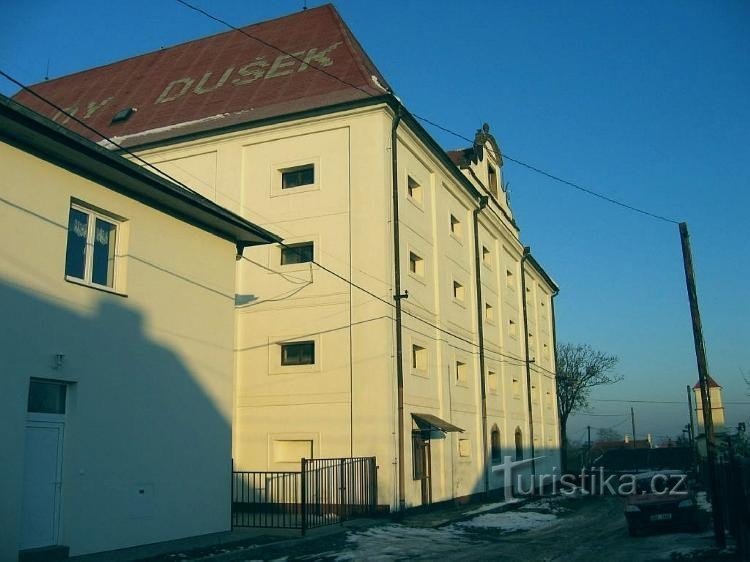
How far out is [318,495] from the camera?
1864 centimetres

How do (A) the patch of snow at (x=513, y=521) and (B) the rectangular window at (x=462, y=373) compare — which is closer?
(A) the patch of snow at (x=513, y=521)

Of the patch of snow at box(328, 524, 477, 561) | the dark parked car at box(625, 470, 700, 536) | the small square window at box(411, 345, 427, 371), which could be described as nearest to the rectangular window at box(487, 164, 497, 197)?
the small square window at box(411, 345, 427, 371)

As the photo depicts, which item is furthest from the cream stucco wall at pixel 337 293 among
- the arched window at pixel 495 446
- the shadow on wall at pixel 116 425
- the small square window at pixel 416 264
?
the shadow on wall at pixel 116 425

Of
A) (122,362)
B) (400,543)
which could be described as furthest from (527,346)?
(122,362)

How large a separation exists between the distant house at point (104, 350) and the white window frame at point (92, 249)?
0.08 ft

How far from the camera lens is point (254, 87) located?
26484 millimetres

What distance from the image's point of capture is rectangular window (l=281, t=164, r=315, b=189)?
23766mm

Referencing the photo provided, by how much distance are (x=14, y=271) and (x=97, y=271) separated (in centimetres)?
196

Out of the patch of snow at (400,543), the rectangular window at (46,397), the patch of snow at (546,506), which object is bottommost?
the patch of snow at (546,506)

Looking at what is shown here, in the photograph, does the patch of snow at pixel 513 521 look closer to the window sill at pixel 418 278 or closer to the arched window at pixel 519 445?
the window sill at pixel 418 278

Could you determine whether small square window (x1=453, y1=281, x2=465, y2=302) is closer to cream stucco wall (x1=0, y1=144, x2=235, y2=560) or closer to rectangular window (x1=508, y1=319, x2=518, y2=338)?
rectangular window (x1=508, y1=319, x2=518, y2=338)

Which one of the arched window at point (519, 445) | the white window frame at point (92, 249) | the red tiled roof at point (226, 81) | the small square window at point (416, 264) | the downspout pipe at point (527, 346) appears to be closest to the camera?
the white window frame at point (92, 249)

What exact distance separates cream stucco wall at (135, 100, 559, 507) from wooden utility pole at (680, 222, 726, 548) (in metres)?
8.26

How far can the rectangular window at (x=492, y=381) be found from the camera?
3259 cm
